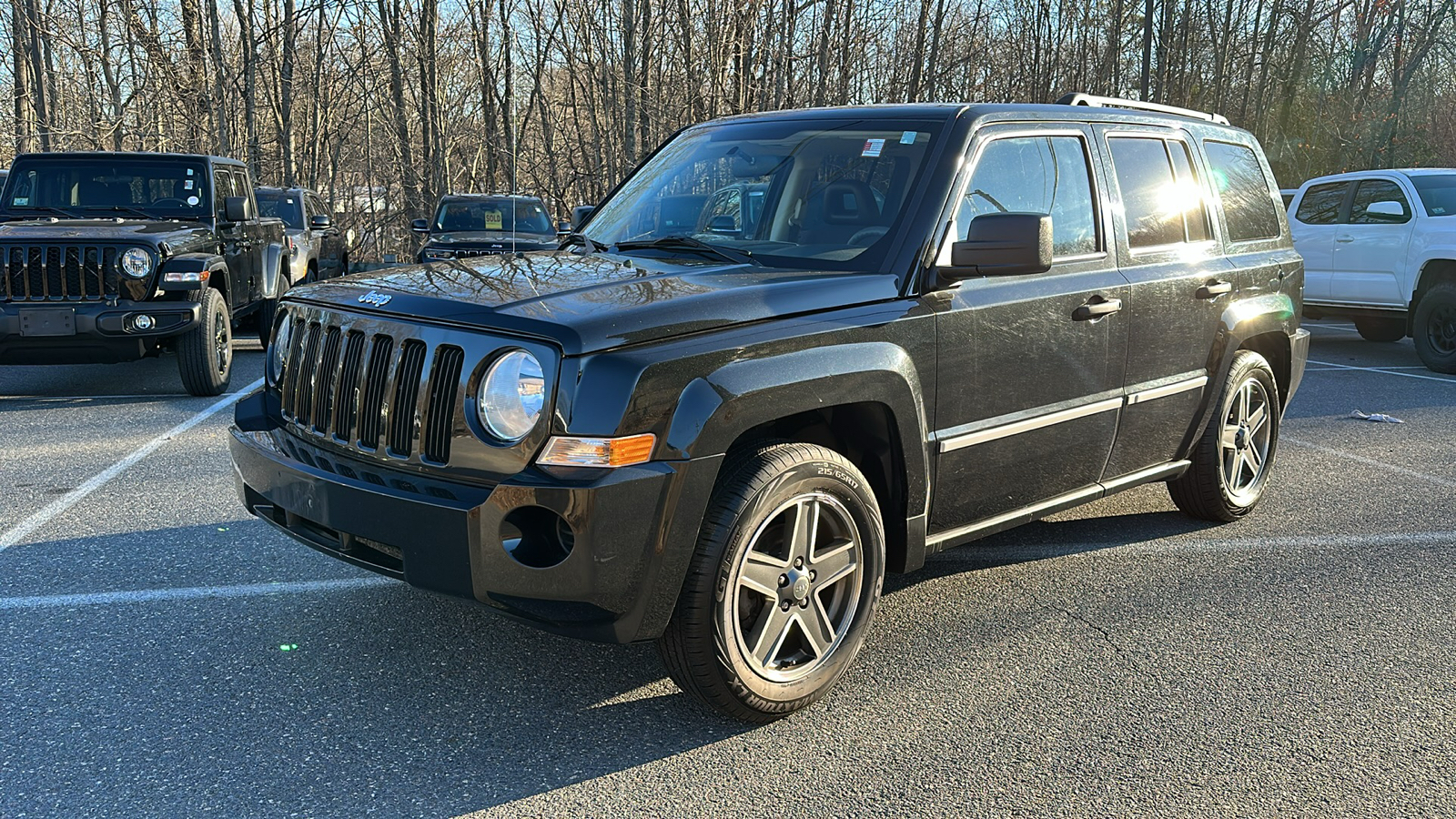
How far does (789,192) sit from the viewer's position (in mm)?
4207

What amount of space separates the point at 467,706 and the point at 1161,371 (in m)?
2.98

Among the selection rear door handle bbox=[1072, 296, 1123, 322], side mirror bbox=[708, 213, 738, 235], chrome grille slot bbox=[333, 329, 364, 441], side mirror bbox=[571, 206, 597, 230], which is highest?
side mirror bbox=[571, 206, 597, 230]

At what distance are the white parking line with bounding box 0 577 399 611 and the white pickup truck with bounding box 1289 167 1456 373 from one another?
33.8ft

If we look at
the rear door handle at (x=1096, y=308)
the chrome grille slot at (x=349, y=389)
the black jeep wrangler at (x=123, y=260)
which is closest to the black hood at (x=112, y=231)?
the black jeep wrangler at (x=123, y=260)

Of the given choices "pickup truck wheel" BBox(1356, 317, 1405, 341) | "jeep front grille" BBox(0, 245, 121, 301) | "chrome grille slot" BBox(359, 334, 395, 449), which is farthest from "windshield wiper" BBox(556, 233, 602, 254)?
"pickup truck wheel" BBox(1356, 317, 1405, 341)

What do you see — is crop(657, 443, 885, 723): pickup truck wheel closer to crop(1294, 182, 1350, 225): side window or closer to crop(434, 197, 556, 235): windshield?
crop(1294, 182, 1350, 225): side window

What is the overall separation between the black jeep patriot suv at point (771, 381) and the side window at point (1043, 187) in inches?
0.5

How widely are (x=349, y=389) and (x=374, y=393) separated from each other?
0.14 meters

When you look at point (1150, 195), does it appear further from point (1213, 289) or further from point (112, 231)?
point (112, 231)

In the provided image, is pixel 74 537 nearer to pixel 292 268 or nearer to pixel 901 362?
pixel 901 362

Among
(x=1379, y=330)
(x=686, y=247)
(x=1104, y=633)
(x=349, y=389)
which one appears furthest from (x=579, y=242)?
(x=1379, y=330)

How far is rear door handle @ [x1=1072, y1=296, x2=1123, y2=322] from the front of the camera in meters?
4.24

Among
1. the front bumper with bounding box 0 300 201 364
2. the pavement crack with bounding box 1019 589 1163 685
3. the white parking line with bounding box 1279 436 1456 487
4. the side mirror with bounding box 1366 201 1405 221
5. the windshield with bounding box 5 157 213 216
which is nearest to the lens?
the pavement crack with bounding box 1019 589 1163 685

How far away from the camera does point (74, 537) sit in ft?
16.4
